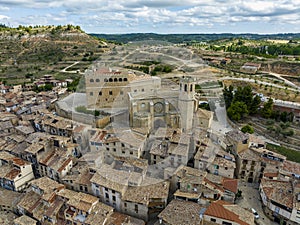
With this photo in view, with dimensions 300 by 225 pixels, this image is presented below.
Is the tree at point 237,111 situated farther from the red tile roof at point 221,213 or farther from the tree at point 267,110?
the red tile roof at point 221,213

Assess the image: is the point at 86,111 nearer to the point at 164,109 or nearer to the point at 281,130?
the point at 164,109

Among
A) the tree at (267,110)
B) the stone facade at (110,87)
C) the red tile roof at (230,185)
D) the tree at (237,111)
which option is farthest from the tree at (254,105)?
the red tile roof at (230,185)

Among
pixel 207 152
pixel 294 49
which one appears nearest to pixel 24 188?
pixel 207 152

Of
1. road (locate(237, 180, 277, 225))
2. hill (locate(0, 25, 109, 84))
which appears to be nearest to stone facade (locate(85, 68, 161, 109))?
road (locate(237, 180, 277, 225))

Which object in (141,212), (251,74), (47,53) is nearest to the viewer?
(141,212)

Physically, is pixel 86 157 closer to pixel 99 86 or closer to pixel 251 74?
pixel 99 86

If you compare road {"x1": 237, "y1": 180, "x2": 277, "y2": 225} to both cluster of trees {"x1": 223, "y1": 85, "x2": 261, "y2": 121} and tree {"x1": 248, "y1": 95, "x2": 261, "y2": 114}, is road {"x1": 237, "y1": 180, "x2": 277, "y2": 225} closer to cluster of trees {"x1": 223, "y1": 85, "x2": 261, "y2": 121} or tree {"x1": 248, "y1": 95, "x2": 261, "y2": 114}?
cluster of trees {"x1": 223, "y1": 85, "x2": 261, "y2": 121}

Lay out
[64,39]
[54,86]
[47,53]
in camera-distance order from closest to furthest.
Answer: [54,86] < [47,53] < [64,39]
